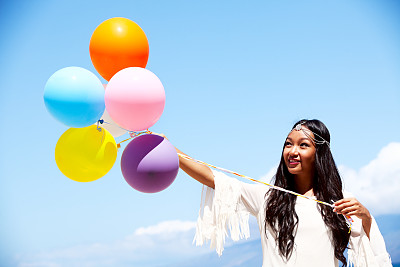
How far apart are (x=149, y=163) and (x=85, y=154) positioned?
1.08 ft

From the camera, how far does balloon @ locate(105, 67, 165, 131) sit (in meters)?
2.75

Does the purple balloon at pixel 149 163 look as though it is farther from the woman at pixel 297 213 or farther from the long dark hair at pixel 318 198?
the long dark hair at pixel 318 198

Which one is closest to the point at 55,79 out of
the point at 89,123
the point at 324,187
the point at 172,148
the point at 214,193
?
the point at 89,123

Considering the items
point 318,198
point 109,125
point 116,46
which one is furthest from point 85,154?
point 318,198

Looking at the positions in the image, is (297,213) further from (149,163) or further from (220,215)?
(149,163)

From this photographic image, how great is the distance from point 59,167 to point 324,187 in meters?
1.47

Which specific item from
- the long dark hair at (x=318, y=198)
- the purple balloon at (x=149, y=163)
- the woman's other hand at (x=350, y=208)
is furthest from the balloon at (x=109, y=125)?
the woman's other hand at (x=350, y=208)

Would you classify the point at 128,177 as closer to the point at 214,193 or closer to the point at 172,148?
the point at 172,148

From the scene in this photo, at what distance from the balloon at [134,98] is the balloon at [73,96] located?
0.27 ft

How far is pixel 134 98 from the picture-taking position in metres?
2.74

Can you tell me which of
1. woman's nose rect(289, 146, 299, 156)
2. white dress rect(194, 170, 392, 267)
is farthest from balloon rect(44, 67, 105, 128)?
woman's nose rect(289, 146, 299, 156)

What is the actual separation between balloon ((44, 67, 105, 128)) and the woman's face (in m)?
1.11

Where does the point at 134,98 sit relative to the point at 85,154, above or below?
above

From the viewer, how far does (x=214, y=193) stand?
3301 mm
